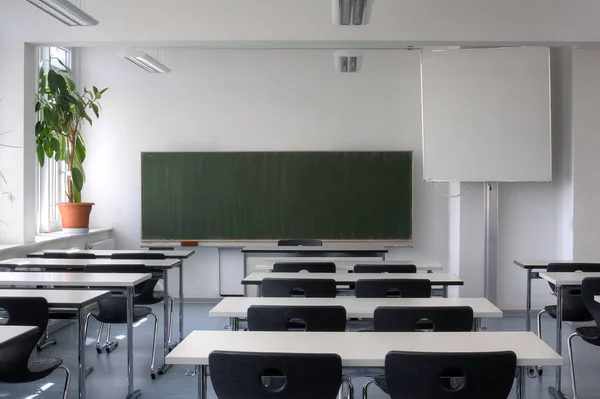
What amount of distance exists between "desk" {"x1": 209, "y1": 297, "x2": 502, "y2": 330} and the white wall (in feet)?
13.7

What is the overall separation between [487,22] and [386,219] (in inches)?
104

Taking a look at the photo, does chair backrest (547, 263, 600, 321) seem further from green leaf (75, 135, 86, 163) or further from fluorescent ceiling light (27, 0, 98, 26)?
green leaf (75, 135, 86, 163)

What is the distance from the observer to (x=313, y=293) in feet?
12.6

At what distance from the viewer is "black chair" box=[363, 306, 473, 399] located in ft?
9.39

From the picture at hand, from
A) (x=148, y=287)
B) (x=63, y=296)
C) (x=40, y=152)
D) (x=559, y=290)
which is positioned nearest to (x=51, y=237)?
(x=40, y=152)

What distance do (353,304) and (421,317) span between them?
0.59m

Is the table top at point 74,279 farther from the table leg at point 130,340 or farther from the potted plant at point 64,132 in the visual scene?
the potted plant at point 64,132

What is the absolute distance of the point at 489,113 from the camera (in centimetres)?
661

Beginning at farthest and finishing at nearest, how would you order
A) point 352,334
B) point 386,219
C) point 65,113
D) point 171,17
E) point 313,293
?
point 386,219
point 65,113
point 171,17
point 313,293
point 352,334

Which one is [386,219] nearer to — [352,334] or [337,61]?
[337,61]

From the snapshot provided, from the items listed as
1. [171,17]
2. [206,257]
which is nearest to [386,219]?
[206,257]

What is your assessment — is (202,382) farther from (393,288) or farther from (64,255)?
(64,255)

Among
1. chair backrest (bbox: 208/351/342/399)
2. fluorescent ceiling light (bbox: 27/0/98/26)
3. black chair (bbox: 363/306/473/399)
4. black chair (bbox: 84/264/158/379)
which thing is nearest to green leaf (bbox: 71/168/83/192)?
fluorescent ceiling light (bbox: 27/0/98/26)

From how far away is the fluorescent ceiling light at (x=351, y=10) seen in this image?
457 centimetres
